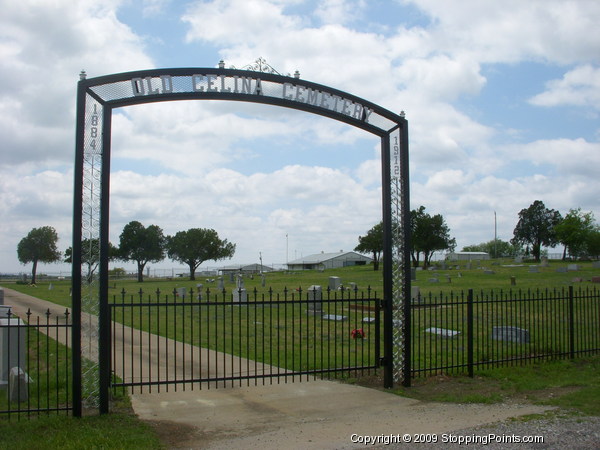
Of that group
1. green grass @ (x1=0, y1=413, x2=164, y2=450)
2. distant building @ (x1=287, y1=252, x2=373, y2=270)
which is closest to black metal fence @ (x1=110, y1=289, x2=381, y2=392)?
green grass @ (x1=0, y1=413, x2=164, y2=450)

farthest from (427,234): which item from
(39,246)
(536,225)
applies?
(39,246)

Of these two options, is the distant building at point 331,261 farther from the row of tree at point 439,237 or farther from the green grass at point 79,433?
the green grass at point 79,433

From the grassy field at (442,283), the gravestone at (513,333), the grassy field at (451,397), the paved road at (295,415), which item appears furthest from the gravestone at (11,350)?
the grassy field at (442,283)

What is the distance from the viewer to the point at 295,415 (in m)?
7.54

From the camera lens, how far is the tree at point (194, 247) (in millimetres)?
76312

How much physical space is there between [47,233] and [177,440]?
76.3m

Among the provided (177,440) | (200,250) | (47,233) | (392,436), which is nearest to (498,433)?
(392,436)

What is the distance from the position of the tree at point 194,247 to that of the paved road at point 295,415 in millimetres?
67455

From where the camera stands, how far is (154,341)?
45.9 ft

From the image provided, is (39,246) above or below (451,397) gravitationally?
above

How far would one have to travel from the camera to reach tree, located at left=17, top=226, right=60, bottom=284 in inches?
2928

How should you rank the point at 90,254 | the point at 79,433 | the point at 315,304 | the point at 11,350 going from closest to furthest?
the point at 79,433 < the point at 90,254 < the point at 11,350 < the point at 315,304

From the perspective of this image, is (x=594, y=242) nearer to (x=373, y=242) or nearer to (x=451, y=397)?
(x=373, y=242)

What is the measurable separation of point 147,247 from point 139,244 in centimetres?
108
